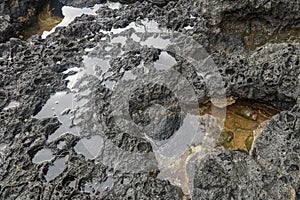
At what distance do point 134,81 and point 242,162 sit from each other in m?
1.84

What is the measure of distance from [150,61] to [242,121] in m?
1.39

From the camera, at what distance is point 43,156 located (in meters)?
4.29

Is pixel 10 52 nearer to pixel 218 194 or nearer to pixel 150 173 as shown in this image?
pixel 150 173

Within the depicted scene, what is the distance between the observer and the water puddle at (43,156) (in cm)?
424

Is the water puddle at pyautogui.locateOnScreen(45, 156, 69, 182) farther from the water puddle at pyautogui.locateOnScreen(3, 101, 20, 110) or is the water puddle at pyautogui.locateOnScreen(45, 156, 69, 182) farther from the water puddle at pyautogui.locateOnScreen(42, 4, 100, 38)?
the water puddle at pyautogui.locateOnScreen(42, 4, 100, 38)

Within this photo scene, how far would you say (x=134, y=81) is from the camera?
4.86 meters

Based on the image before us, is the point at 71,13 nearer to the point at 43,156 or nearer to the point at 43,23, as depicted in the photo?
the point at 43,23

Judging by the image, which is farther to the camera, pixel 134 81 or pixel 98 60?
pixel 98 60

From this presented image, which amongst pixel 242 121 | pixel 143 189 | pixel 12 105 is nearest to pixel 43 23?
pixel 12 105

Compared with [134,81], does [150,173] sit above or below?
below

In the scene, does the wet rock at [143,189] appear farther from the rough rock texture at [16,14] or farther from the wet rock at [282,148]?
the rough rock texture at [16,14]

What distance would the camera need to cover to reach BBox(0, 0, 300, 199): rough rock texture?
3467 millimetres

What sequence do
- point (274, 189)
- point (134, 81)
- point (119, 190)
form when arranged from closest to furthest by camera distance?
1. point (274, 189)
2. point (119, 190)
3. point (134, 81)

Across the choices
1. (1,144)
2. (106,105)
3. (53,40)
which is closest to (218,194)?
(106,105)
